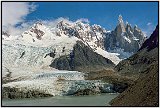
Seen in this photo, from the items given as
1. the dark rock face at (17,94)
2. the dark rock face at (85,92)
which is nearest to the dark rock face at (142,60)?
the dark rock face at (85,92)

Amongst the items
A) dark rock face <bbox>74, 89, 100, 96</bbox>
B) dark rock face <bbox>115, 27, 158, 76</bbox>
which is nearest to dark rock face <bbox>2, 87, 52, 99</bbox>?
dark rock face <bbox>74, 89, 100, 96</bbox>

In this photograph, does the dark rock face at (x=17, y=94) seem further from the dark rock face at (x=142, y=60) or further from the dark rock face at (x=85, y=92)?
the dark rock face at (x=142, y=60)

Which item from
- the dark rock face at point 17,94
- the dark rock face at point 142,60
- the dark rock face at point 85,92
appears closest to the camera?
the dark rock face at point 17,94

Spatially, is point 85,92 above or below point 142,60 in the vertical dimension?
below

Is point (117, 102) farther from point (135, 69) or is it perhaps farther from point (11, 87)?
point (135, 69)

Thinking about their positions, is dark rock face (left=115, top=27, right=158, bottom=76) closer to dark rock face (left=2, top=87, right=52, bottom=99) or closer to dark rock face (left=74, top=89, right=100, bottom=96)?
dark rock face (left=74, top=89, right=100, bottom=96)

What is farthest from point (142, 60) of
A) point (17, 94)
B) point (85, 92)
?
point (17, 94)

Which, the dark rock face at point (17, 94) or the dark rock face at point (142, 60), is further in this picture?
the dark rock face at point (142, 60)

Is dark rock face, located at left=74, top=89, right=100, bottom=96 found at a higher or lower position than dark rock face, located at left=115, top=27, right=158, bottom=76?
Result: lower

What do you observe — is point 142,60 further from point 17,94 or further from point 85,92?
point 17,94

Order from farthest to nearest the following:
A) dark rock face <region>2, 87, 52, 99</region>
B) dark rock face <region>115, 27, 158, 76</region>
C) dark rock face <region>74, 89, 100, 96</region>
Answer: dark rock face <region>115, 27, 158, 76</region>, dark rock face <region>74, 89, 100, 96</region>, dark rock face <region>2, 87, 52, 99</region>

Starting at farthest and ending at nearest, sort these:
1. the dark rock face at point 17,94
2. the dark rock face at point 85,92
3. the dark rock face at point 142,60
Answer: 1. the dark rock face at point 142,60
2. the dark rock face at point 85,92
3. the dark rock face at point 17,94
